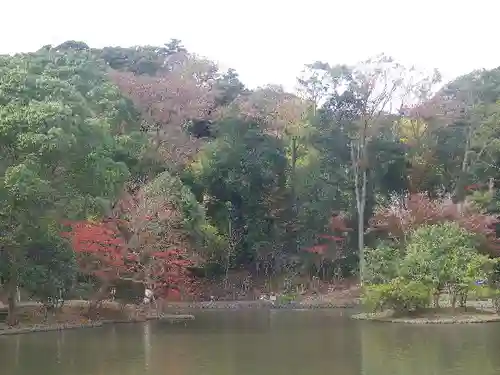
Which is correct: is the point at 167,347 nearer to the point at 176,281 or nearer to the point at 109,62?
the point at 176,281

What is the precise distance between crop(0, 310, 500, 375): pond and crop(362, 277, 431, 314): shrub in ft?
3.80

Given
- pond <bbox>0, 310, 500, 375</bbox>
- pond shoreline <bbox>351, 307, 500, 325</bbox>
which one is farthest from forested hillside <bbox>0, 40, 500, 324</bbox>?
pond <bbox>0, 310, 500, 375</bbox>

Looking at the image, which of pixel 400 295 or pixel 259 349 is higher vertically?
pixel 400 295

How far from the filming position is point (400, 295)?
2005 cm

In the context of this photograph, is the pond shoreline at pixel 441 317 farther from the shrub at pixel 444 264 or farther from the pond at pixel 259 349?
the pond at pixel 259 349

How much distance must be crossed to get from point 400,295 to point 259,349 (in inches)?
288

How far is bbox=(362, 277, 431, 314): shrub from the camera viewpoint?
65.0ft

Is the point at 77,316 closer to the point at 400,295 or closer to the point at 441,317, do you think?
the point at 400,295

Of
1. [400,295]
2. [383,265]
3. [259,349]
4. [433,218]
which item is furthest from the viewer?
[433,218]

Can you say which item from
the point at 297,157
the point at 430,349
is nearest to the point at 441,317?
the point at 430,349

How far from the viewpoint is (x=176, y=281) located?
2292cm

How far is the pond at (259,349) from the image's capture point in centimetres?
1140

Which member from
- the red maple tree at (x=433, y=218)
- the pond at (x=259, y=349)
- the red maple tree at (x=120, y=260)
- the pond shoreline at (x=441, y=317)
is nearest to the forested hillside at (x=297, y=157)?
the red maple tree at (x=433, y=218)

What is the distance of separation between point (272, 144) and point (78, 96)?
48.7 ft
